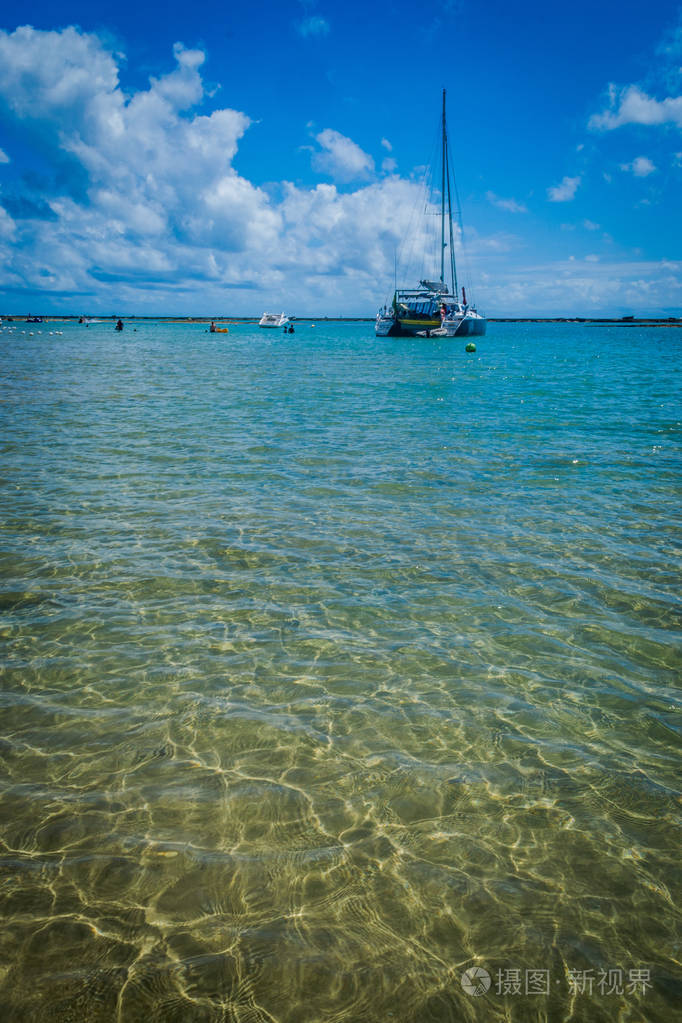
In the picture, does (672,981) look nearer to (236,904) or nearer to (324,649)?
(236,904)

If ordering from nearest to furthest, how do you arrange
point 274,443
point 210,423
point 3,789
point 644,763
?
point 3,789 → point 644,763 → point 274,443 → point 210,423

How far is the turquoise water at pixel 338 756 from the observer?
123 inches

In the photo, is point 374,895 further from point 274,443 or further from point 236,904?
point 274,443

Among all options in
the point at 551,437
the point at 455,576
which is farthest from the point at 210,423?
the point at 455,576

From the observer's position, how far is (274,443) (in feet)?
57.5

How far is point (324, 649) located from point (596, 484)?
934cm

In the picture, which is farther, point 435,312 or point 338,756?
point 435,312

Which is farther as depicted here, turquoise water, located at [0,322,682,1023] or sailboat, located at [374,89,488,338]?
sailboat, located at [374,89,488,338]

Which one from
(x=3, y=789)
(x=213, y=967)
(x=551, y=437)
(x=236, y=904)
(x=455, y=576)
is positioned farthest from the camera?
(x=551, y=437)

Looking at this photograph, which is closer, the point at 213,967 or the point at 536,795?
the point at 213,967

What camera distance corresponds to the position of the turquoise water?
123 inches

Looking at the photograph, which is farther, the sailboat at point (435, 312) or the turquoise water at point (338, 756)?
the sailboat at point (435, 312)

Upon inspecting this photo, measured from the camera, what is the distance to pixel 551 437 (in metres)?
19.3

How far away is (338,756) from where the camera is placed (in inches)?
186
